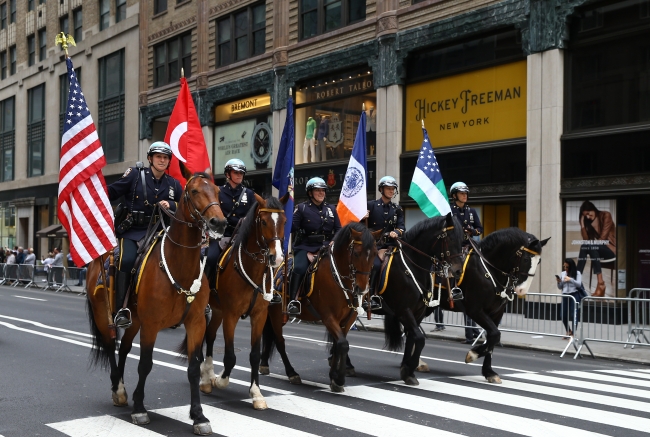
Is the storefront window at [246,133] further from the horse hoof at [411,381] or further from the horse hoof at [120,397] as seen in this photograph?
the horse hoof at [120,397]

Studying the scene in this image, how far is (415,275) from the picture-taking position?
10508 mm

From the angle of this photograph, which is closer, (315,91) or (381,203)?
(381,203)

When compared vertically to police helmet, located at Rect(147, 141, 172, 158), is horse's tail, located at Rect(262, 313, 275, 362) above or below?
below

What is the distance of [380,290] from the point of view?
34.9ft

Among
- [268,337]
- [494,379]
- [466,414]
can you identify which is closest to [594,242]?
[494,379]

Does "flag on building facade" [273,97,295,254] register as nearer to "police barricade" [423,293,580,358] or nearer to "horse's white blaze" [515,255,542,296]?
"horse's white blaze" [515,255,542,296]

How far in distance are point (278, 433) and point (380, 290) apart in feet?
12.9

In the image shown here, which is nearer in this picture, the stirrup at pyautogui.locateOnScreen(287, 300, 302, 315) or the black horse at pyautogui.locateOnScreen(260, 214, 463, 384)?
the stirrup at pyautogui.locateOnScreen(287, 300, 302, 315)

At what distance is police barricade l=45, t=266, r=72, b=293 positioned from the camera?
33.7 m

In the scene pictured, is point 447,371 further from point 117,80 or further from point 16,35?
point 16,35

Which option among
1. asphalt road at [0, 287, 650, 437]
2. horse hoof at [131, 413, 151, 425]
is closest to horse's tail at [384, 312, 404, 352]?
asphalt road at [0, 287, 650, 437]

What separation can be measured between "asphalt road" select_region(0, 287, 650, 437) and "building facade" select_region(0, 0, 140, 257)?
2974 centimetres

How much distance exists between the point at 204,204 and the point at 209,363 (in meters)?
2.92

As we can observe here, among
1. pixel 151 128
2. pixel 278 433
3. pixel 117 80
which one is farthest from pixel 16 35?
pixel 278 433
